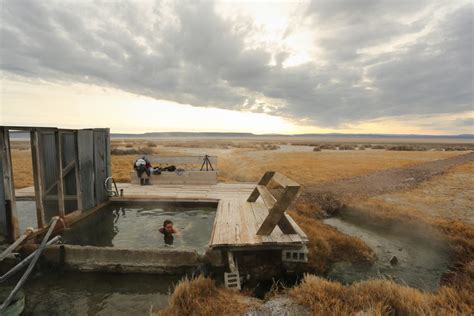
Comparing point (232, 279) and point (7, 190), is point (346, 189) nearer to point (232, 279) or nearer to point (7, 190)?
point (232, 279)

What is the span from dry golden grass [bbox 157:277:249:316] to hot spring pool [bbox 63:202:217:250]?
1852 millimetres

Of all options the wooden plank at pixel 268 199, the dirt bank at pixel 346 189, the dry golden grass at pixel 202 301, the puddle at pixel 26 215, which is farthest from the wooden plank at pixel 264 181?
the puddle at pixel 26 215

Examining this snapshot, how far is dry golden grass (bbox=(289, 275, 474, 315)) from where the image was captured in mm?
3590

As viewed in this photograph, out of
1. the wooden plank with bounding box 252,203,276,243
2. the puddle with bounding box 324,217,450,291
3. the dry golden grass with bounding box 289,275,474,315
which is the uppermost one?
the wooden plank with bounding box 252,203,276,243

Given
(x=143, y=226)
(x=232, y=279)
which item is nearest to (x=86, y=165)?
(x=143, y=226)

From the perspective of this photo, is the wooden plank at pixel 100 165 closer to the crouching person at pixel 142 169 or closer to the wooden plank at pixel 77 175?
the wooden plank at pixel 77 175

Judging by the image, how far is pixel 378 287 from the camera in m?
4.24

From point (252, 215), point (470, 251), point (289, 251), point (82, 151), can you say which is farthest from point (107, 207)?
point (470, 251)

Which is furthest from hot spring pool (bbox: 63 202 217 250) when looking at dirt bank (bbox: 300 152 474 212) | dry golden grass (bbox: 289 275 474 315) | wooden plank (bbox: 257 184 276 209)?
dirt bank (bbox: 300 152 474 212)

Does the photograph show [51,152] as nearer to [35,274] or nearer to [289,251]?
[35,274]

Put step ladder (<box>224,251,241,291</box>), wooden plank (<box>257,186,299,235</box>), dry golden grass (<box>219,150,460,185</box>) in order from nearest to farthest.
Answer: step ladder (<box>224,251,241,291</box>)
wooden plank (<box>257,186,299,235</box>)
dry golden grass (<box>219,150,460,185</box>)

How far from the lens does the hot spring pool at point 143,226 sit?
281 inches

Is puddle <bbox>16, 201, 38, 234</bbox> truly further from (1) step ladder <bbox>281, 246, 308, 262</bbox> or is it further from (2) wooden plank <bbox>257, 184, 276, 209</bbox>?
(1) step ladder <bbox>281, 246, 308, 262</bbox>

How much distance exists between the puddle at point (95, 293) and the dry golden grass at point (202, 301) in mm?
694
